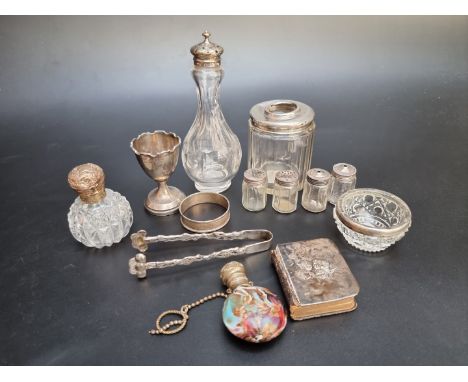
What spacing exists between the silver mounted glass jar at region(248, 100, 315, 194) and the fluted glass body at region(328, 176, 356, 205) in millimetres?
173

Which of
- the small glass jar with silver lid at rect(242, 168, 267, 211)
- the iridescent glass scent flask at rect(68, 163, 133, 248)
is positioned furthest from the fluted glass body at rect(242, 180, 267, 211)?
the iridescent glass scent flask at rect(68, 163, 133, 248)

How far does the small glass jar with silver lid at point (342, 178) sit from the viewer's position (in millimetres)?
1773

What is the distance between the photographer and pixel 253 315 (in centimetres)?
123

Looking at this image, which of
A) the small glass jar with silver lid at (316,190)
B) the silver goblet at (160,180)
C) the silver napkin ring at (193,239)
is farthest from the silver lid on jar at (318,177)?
the silver goblet at (160,180)

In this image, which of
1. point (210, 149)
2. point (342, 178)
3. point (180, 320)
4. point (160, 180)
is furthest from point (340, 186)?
point (180, 320)

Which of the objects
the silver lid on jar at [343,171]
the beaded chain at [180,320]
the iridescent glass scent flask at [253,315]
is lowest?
the beaded chain at [180,320]

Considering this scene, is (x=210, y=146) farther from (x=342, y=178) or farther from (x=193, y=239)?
(x=342, y=178)

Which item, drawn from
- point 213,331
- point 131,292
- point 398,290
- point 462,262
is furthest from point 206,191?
point 462,262

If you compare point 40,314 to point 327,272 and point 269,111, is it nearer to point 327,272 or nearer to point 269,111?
point 327,272

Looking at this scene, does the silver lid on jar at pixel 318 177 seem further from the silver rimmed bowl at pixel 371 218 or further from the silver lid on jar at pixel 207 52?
the silver lid on jar at pixel 207 52

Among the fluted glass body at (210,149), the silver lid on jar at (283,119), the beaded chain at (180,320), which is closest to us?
the beaded chain at (180,320)

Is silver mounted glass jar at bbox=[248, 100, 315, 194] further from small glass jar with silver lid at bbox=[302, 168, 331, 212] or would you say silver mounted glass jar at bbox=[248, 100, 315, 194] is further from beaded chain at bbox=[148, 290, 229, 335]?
beaded chain at bbox=[148, 290, 229, 335]

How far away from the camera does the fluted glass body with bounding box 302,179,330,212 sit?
1806mm

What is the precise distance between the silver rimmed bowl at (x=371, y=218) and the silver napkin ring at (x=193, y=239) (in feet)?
1.03
